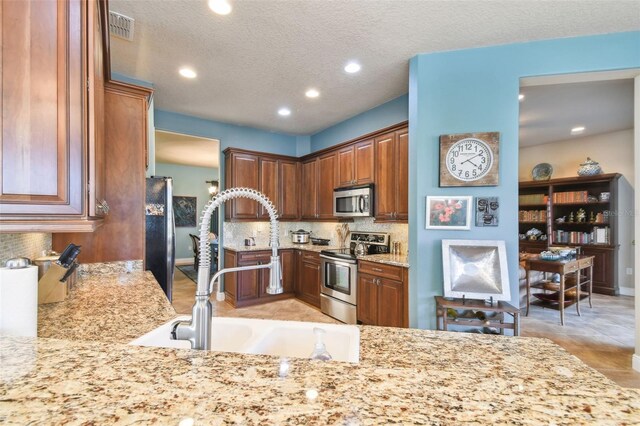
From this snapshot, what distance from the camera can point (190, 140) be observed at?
5.58 meters

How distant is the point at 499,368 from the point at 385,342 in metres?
0.37

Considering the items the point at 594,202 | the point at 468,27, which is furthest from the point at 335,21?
the point at 594,202

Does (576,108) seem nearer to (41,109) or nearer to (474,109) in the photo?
(474,109)

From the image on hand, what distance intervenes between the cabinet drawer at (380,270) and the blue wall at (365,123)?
1847mm

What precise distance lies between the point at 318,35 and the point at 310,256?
2950mm

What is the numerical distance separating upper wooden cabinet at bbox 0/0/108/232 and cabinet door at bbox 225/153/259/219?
3.50 m

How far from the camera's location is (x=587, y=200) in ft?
17.6

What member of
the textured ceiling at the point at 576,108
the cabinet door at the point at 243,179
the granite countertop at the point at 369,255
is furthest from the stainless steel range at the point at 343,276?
the textured ceiling at the point at 576,108

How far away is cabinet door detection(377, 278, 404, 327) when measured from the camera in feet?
9.36

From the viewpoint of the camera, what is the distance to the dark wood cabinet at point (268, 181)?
474cm

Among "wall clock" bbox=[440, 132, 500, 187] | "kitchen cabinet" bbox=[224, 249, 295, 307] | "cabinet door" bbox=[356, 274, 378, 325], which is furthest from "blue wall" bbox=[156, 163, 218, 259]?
"wall clock" bbox=[440, 132, 500, 187]

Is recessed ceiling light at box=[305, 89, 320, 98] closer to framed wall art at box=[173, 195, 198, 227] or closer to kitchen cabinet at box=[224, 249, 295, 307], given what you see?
kitchen cabinet at box=[224, 249, 295, 307]

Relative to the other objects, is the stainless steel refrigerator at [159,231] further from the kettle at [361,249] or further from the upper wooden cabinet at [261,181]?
the kettle at [361,249]

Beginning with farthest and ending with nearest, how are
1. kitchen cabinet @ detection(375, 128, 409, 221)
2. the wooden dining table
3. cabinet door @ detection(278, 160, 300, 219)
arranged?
cabinet door @ detection(278, 160, 300, 219), the wooden dining table, kitchen cabinet @ detection(375, 128, 409, 221)
